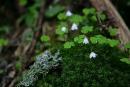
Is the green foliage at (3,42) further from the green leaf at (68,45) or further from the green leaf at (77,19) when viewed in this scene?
the green leaf at (68,45)

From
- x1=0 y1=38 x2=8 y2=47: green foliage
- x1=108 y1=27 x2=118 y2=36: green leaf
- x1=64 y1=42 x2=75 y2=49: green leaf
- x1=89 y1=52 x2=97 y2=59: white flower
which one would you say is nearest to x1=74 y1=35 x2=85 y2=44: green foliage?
x1=64 y1=42 x2=75 y2=49: green leaf

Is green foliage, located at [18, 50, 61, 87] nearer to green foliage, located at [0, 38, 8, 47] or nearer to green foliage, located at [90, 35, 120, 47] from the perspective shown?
green foliage, located at [90, 35, 120, 47]

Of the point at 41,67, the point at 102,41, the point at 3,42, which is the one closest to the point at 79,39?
the point at 102,41

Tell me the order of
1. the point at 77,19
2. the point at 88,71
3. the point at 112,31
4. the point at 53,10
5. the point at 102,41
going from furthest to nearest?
1. the point at 53,10
2. the point at 77,19
3. the point at 112,31
4. the point at 102,41
5. the point at 88,71

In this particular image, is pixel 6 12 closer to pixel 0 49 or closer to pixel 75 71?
pixel 0 49

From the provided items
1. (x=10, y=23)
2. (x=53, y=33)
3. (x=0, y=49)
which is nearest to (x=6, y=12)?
(x=10, y=23)

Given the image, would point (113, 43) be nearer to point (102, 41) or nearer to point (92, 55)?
point (102, 41)
